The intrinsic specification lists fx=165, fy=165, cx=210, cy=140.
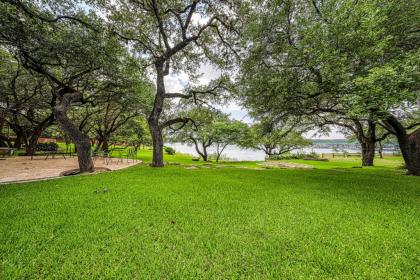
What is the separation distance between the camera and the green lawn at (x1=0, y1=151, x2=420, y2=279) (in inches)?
67.6

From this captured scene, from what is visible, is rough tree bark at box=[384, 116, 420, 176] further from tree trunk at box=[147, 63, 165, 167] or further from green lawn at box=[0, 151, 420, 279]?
tree trunk at box=[147, 63, 165, 167]

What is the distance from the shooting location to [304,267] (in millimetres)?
1767

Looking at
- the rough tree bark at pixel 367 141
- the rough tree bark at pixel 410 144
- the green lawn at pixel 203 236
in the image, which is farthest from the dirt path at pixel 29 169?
the rough tree bark at pixel 367 141

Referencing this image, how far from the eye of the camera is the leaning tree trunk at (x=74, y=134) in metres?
6.76

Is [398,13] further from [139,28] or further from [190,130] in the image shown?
[190,130]

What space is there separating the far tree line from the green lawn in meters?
3.09

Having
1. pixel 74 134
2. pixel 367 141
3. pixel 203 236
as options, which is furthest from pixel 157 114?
pixel 367 141

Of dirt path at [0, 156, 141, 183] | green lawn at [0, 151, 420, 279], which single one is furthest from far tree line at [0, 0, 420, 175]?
green lawn at [0, 151, 420, 279]

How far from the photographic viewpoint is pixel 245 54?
28.6ft

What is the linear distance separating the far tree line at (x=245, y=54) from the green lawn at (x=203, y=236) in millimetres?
3092

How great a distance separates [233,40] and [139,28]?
5113mm

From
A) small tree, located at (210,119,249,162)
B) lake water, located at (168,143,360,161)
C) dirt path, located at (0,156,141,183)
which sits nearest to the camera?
dirt path, located at (0,156,141,183)

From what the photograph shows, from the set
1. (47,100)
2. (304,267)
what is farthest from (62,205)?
(47,100)

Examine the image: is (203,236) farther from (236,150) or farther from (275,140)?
(236,150)
